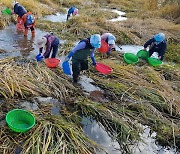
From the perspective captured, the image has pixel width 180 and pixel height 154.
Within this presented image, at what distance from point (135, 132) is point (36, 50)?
500cm

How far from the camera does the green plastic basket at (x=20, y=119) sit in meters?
4.77

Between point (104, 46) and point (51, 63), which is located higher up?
point (104, 46)

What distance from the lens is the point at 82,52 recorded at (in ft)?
20.7

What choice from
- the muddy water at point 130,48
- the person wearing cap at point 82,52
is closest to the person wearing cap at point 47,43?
the person wearing cap at point 82,52

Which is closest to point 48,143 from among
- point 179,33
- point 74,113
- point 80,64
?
point 74,113

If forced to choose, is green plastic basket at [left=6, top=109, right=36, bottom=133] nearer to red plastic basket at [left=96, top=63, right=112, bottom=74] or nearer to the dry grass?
the dry grass

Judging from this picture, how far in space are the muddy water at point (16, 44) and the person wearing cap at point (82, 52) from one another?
7.64 ft

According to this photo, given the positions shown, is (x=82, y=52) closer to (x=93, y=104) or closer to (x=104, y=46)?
(x=93, y=104)

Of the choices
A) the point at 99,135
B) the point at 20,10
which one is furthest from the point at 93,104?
the point at 20,10

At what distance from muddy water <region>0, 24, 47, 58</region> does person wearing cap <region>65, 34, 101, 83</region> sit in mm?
2330

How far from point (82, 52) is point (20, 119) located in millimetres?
2294

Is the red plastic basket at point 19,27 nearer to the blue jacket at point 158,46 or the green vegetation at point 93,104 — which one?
the green vegetation at point 93,104

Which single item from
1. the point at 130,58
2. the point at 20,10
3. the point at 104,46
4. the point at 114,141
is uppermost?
the point at 20,10

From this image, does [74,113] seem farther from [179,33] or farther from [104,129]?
[179,33]
